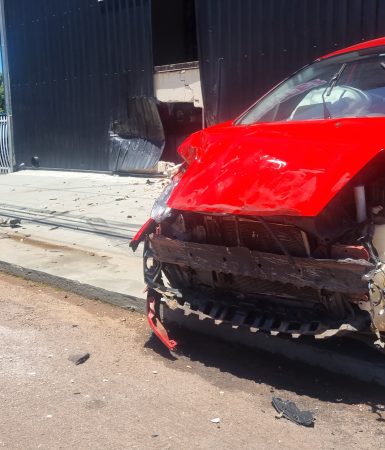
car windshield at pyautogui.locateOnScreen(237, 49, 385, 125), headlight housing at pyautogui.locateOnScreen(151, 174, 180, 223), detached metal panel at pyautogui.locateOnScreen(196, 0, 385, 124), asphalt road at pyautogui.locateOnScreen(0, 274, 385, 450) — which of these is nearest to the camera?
asphalt road at pyautogui.locateOnScreen(0, 274, 385, 450)

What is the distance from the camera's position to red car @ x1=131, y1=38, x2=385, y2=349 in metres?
3.02

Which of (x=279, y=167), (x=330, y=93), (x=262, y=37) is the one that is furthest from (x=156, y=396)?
(x=262, y=37)

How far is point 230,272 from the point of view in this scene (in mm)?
3457

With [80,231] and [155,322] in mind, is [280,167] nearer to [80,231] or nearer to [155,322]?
[155,322]

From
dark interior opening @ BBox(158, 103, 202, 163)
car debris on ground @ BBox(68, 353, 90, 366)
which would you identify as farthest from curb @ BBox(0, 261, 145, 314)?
dark interior opening @ BBox(158, 103, 202, 163)

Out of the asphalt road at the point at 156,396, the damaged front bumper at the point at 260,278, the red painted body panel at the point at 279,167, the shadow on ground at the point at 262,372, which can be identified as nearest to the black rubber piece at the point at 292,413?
the asphalt road at the point at 156,396

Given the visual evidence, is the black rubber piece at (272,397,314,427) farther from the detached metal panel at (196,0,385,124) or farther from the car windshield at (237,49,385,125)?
the detached metal panel at (196,0,385,124)

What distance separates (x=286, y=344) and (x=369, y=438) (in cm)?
105

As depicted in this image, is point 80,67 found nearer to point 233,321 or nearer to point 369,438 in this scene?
point 233,321

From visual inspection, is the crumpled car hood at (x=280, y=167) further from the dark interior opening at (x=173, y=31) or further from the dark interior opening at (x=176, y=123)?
the dark interior opening at (x=173, y=31)

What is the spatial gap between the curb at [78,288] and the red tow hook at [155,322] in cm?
82

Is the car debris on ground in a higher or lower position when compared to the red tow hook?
lower

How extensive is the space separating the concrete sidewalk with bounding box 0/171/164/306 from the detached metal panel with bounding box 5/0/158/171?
1.20 meters

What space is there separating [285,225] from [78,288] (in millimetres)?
3072
